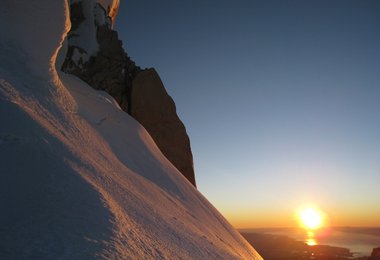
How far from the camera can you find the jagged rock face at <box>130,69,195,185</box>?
64.2ft

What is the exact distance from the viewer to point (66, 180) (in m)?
5.28

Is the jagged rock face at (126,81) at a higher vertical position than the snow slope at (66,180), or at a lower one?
higher

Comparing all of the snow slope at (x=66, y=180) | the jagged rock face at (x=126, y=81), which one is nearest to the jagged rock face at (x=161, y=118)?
the jagged rock face at (x=126, y=81)

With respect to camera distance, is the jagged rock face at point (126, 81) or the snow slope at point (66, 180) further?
the jagged rock face at point (126, 81)

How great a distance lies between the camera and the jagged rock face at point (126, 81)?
1891cm

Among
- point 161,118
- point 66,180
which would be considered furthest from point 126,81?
point 66,180

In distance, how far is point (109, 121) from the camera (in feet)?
39.5

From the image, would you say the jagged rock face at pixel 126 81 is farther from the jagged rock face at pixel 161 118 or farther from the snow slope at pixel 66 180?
the snow slope at pixel 66 180

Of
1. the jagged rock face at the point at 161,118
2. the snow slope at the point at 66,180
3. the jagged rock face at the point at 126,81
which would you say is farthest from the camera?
the jagged rock face at the point at 161,118

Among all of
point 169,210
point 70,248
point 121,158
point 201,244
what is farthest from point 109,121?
point 70,248

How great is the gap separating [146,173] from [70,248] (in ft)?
20.1

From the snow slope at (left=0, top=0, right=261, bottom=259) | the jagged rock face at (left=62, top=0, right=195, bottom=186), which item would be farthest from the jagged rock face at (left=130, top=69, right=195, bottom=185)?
the snow slope at (left=0, top=0, right=261, bottom=259)

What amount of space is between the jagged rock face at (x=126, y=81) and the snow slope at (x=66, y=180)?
25.4 ft

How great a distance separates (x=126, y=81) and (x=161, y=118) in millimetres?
3040
